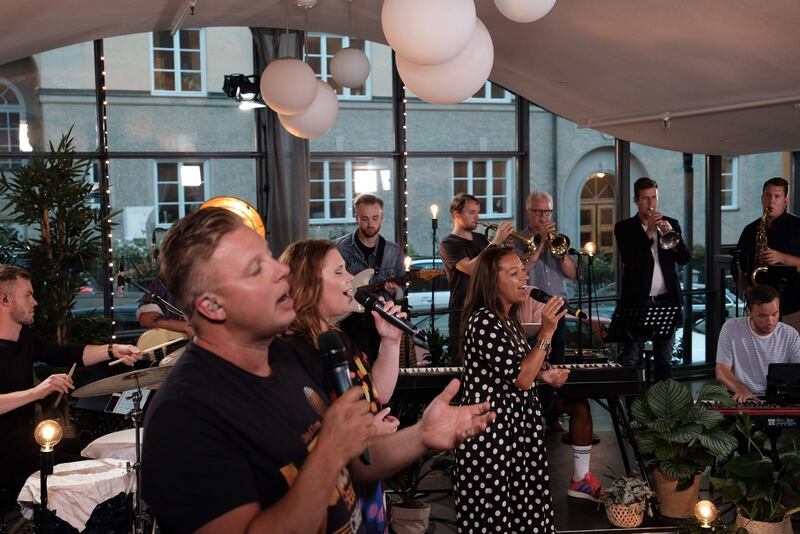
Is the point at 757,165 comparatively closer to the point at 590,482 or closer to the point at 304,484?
the point at 590,482

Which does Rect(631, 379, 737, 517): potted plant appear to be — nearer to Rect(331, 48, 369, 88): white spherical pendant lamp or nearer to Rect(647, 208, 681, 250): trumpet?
Rect(647, 208, 681, 250): trumpet

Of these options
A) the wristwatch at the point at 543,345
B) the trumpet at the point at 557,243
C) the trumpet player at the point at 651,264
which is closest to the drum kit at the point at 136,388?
the wristwatch at the point at 543,345

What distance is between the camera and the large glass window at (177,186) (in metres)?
8.09

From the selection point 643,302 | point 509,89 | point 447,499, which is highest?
point 509,89

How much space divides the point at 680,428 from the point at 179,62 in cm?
557

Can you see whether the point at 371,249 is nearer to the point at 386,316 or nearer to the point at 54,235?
the point at 54,235

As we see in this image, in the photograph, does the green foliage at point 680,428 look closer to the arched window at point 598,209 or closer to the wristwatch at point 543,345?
the wristwatch at point 543,345

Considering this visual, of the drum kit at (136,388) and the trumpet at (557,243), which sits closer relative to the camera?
the drum kit at (136,388)

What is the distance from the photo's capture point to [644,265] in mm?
6824

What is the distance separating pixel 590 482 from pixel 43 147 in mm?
5411

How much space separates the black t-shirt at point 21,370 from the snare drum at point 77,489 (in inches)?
13.4

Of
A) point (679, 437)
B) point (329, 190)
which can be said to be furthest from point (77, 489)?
point (329, 190)

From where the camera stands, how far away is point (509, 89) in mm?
8461

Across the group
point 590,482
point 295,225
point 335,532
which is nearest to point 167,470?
point 335,532
